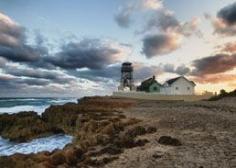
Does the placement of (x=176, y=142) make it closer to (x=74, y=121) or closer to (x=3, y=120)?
(x=74, y=121)

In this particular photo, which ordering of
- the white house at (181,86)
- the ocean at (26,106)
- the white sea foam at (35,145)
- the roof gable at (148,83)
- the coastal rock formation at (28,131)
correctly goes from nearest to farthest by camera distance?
the white sea foam at (35,145), the coastal rock formation at (28,131), the ocean at (26,106), the white house at (181,86), the roof gable at (148,83)

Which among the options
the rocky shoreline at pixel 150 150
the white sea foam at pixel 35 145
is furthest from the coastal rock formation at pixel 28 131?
the rocky shoreline at pixel 150 150

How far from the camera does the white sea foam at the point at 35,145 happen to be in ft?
61.0

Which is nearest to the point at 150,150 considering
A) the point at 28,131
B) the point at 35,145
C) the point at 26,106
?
the point at 35,145

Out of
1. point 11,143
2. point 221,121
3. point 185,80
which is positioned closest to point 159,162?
point 221,121

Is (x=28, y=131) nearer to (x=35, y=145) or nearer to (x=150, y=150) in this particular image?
(x=35, y=145)

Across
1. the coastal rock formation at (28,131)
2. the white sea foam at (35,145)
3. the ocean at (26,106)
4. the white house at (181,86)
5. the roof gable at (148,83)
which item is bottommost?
the white sea foam at (35,145)

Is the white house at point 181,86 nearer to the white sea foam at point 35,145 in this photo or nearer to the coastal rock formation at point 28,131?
the coastal rock formation at point 28,131

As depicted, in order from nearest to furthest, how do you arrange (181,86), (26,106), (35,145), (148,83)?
(35,145) → (181,86) → (26,106) → (148,83)

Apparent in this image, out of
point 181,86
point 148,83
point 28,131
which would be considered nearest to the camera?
point 28,131

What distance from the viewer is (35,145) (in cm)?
1988

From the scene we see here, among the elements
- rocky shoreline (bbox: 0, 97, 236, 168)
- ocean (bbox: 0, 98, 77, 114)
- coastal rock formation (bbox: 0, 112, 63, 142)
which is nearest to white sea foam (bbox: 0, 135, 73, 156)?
coastal rock formation (bbox: 0, 112, 63, 142)

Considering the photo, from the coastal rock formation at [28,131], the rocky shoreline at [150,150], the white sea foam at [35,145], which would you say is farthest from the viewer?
the coastal rock formation at [28,131]

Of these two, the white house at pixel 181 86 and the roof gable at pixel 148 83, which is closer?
the white house at pixel 181 86
